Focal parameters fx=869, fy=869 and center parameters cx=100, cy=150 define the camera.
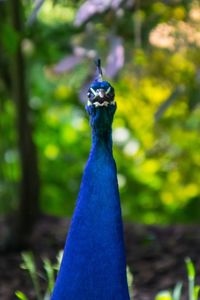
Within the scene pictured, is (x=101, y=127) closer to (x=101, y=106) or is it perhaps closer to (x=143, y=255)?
(x=101, y=106)

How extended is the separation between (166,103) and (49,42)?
1.24 metres

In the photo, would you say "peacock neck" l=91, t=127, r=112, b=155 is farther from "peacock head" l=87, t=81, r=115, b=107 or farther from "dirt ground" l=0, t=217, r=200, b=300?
"dirt ground" l=0, t=217, r=200, b=300

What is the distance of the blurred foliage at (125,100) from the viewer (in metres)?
3.20

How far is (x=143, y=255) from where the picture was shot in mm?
3977

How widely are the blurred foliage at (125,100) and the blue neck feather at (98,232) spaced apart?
0.48 metres

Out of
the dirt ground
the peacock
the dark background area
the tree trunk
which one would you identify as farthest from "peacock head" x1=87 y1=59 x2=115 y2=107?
the tree trunk

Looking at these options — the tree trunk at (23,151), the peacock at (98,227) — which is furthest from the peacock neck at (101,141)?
the tree trunk at (23,151)

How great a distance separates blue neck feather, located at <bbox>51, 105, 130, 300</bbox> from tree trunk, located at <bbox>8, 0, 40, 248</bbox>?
1.65 metres

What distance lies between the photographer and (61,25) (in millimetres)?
3988

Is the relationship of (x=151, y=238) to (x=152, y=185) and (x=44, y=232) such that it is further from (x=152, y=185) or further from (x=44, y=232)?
(x=152, y=185)

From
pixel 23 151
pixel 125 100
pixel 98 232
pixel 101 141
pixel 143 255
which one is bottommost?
pixel 98 232

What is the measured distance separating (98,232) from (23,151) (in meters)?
1.91

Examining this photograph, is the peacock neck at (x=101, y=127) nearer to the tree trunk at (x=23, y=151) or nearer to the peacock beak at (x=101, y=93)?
the peacock beak at (x=101, y=93)

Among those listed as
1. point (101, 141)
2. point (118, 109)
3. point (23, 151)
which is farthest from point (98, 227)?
point (118, 109)
